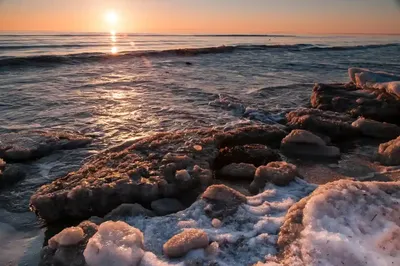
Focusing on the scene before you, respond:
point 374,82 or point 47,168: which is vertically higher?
point 374,82

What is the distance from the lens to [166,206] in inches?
140

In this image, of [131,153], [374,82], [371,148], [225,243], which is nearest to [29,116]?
[131,153]

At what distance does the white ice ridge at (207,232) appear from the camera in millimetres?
2518

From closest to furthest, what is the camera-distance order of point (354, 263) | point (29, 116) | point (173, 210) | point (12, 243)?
1. point (354, 263)
2. point (12, 243)
3. point (173, 210)
4. point (29, 116)

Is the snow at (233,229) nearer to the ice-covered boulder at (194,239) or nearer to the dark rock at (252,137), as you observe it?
the ice-covered boulder at (194,239)

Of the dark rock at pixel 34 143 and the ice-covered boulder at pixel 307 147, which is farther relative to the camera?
the ice-covered boulder at pixel 307 147

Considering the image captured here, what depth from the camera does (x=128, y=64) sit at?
17.1 m

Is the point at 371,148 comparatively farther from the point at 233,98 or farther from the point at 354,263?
the point at 233,98

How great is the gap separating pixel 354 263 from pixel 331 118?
458 centimetres

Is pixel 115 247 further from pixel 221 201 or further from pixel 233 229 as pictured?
pixel 221 201

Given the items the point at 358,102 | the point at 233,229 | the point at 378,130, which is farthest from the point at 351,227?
the point at 358,102

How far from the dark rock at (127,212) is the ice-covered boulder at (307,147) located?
263 centimetres

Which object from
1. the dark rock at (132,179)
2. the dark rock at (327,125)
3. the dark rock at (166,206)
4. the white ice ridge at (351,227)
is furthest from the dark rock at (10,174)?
the dark rock at (327,125)

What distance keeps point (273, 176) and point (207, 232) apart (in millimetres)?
1253
